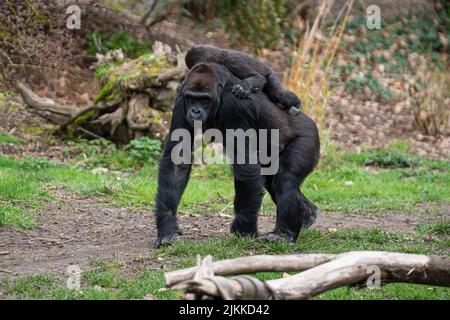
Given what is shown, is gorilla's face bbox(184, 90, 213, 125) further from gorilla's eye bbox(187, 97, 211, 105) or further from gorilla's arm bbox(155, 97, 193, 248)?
gorilla's arm bbox(155, 97, 193, 248)

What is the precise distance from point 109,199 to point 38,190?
70 cm


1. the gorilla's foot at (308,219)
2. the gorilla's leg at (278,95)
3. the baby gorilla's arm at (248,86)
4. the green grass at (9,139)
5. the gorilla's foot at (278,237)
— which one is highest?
the baby gorilla's arm at (248,86)

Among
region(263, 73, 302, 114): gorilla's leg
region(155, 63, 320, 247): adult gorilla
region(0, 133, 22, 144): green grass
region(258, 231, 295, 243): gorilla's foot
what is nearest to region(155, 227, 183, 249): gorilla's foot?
region(155, 63, 320, 247): adult gorilla

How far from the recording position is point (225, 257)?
16.4 ft

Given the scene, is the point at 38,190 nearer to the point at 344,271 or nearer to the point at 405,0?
the point at 344,271

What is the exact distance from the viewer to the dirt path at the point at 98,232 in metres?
5.04

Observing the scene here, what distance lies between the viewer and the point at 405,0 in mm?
15328

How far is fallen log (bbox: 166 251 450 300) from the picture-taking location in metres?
2.99

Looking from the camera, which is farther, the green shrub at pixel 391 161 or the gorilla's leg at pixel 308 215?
the green shrub at pixel 391 161

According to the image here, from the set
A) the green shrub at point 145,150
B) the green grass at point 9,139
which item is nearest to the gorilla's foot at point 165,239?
the green shrub at point 145,150

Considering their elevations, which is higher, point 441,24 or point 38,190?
point 441,24

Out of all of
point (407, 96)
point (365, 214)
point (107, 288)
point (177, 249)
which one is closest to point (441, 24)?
point (407, 96)

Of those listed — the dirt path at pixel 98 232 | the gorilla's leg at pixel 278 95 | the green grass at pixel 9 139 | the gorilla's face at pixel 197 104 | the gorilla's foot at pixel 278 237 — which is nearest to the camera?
the dirt path at pixel 98 232

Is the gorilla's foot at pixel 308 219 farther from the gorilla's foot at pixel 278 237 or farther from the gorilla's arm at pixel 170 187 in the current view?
the gorilla's arm at pixel 170 187
